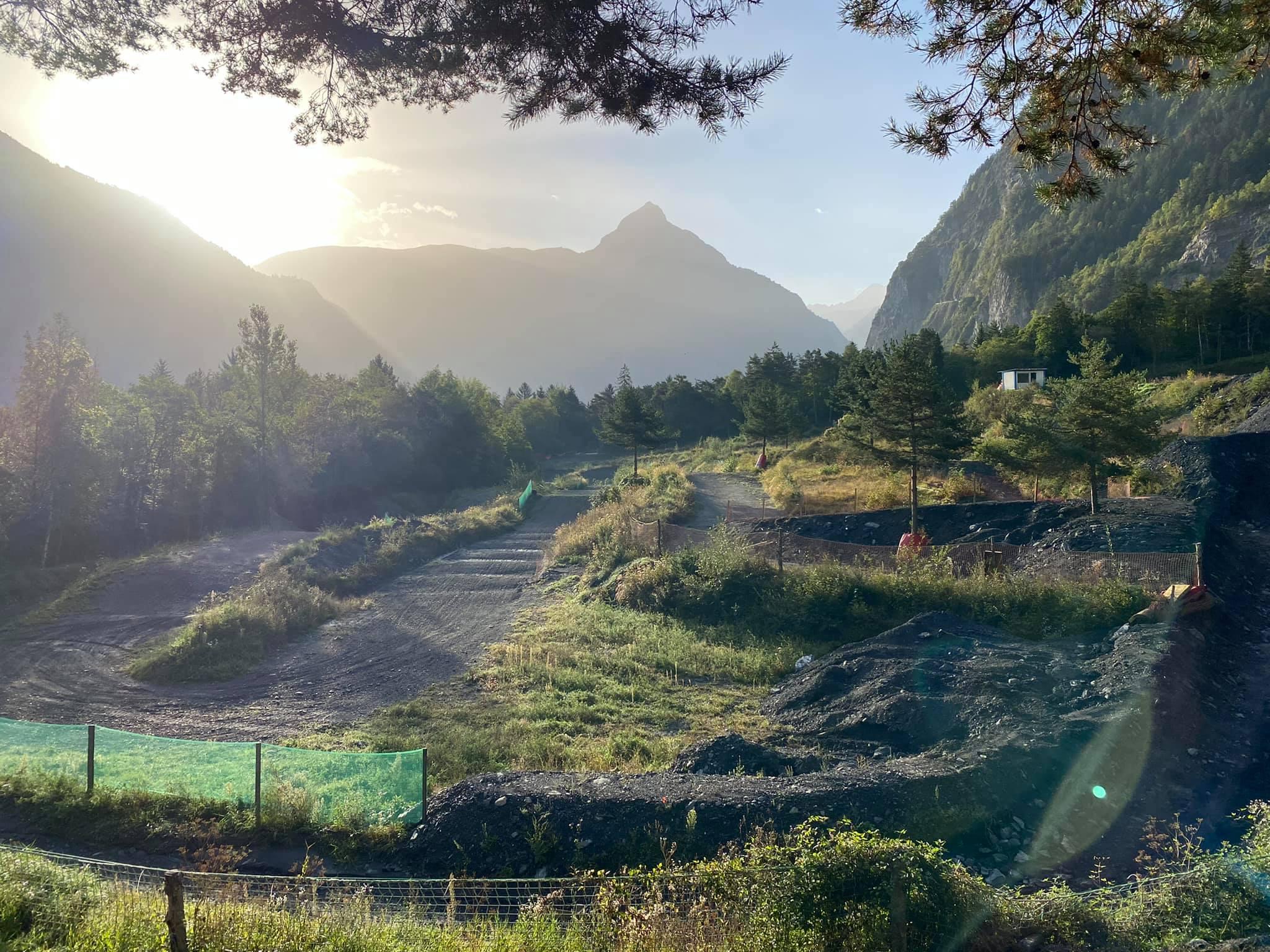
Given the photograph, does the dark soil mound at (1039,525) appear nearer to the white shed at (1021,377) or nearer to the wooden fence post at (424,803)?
the wooden fence post at (424,803)

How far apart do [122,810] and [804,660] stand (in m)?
10.0

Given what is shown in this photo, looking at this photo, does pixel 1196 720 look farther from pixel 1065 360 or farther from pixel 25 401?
pixel 1065 360

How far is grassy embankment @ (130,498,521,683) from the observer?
14664mm

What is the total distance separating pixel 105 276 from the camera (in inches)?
5925

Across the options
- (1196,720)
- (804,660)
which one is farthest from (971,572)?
(1196,720)

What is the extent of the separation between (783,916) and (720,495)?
91.5 feet

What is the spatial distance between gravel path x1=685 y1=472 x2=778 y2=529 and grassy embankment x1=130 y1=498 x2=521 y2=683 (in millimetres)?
9135

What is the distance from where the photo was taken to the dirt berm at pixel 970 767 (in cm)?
660

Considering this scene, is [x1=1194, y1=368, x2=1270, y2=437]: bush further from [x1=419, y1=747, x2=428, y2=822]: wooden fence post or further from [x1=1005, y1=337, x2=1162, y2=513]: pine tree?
[x1=419, y1=747, x2=428, y2=822]: wooden fence post

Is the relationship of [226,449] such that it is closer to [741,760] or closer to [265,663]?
[265,663]

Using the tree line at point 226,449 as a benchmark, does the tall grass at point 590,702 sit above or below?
below

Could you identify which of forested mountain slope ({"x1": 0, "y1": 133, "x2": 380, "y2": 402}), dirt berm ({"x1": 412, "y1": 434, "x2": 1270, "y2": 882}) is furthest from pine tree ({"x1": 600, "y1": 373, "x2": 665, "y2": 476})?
forested mountain slope ({"x1": 0, "y1": 133, "x2": 380, "y2": 402})

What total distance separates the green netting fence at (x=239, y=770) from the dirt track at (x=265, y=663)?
275 centimetres

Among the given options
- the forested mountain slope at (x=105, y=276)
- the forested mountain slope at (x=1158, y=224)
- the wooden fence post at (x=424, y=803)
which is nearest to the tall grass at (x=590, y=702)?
the wooden fence post at (x=424, y=803)
